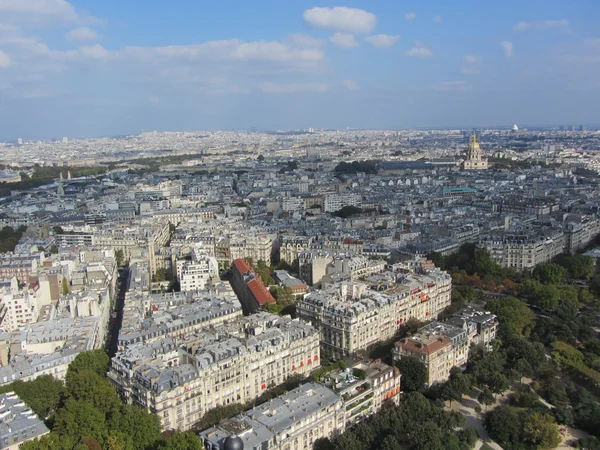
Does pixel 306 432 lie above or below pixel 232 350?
below

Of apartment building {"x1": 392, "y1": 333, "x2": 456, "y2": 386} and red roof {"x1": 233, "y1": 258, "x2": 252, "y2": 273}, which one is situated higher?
red roof {"x1": 233, "y1": 258, "x2": 252, "y2": 273}

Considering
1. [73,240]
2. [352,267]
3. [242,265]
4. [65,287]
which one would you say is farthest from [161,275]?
[352,267]

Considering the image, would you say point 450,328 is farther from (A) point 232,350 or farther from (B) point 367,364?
(A) point 232,350

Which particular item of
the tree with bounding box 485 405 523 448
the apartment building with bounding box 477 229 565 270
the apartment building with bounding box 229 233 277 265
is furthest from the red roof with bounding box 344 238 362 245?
the tree with bounding box 485 405 523 448

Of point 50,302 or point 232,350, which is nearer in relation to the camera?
point 232,350

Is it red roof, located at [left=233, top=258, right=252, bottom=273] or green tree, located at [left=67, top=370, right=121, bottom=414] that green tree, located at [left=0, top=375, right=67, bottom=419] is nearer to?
green tree, located at [left=67, top=370, right=121, bottom=414]

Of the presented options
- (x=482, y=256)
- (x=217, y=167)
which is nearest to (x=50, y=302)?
(x=482, y=256)
